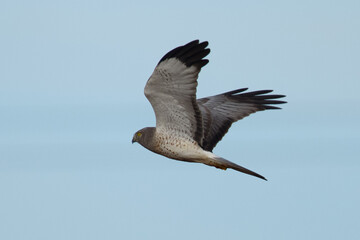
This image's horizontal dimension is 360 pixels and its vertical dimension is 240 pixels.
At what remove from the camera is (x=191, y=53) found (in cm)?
1110

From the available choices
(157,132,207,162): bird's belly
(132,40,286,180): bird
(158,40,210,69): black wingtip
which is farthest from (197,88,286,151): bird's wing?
(158,40,210,69): black wingtip

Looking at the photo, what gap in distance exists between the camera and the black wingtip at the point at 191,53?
11055 millimetres

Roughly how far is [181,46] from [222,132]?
2927 millimetres

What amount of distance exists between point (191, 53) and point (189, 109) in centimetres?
119

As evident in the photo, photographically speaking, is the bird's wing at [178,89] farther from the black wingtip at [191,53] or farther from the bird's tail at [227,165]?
the bird's tail at [227,165]

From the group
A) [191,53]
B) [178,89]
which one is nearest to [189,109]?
[178,89]

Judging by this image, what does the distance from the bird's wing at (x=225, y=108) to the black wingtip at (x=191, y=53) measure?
226cm

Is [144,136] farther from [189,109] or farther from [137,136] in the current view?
[189,109]

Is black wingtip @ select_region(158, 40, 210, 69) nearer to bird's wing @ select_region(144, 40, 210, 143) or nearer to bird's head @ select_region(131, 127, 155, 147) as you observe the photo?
bird's wing @ select_region(144, 40, 210, 143)

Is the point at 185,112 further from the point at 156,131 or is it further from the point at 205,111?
the point at 205,111

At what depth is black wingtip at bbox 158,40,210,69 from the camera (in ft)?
36.3

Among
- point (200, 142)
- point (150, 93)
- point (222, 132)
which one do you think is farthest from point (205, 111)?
point (150, 93)

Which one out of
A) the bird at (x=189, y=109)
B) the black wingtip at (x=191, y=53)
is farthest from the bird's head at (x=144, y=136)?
the black wingtip at (x=191, y=53)

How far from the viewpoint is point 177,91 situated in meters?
11.6
